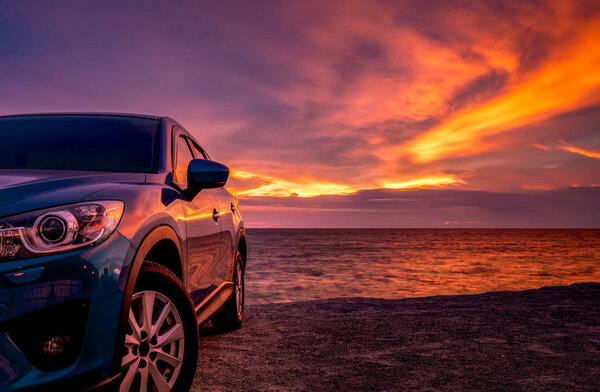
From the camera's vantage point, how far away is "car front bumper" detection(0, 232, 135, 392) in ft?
5.23

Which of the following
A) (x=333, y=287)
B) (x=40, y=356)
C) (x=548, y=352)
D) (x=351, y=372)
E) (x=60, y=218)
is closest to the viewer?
(x=40, y=356)

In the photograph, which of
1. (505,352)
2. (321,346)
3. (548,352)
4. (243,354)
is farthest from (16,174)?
(548,352)

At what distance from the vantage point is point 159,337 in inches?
89.5

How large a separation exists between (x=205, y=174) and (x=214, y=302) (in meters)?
1.15

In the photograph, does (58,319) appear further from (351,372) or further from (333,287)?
(333,287)

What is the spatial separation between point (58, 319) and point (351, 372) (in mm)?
2329

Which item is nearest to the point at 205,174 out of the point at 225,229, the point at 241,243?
the point at 225,229

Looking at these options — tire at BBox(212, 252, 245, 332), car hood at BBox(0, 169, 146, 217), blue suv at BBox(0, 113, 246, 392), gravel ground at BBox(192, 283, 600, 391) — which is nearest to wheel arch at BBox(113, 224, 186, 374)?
blue suv at BBox(0, 113, 246, 392)

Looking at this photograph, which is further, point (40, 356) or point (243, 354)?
point (243, 354)

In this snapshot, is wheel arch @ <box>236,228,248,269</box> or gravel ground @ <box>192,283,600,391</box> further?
wheel arch @ <box>236,228,248,269</box>

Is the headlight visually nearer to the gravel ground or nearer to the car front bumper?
the car front bumper

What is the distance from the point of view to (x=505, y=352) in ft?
13.1

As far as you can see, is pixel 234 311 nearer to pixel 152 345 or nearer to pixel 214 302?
pixel 214 302

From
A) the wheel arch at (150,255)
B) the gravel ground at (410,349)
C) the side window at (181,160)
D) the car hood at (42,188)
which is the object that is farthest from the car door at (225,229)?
the car hood at (42,188)
